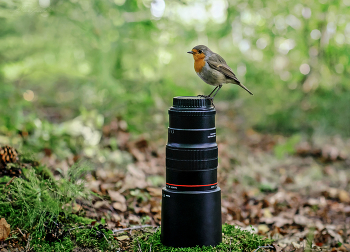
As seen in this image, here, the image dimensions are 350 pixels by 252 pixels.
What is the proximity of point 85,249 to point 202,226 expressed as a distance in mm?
976

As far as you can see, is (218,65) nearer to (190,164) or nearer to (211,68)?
(211,68)

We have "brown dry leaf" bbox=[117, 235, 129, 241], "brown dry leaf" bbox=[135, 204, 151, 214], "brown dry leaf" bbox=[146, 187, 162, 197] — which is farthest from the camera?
"brown dry leaf" bbox=[146, 187, 162, 197]

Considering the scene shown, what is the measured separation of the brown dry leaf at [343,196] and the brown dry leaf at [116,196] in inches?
130

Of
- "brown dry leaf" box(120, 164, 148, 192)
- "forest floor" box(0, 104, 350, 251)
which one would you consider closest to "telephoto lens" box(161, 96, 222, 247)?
"forest floor" box(0, 104, 350, 251)

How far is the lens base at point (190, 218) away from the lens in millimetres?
2867

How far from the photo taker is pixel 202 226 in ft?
9.48

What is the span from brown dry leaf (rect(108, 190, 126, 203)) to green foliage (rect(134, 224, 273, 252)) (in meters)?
0.81

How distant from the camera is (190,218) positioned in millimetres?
2867

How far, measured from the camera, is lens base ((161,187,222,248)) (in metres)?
2.87

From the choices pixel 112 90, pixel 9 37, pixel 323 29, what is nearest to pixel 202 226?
pixel 112 90

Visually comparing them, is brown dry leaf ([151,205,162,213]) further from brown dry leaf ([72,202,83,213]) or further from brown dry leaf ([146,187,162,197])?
brown dry leaf ([72,202,83,213])

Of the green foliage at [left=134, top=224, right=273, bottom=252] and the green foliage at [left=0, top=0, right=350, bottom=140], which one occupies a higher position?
the green foliage at [left=0, top=0, right=350, bottom=140]

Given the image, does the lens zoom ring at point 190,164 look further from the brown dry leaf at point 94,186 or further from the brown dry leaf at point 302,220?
the brown dry leaf at point 302,220

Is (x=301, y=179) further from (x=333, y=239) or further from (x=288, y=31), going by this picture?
(x=288, y=31)
